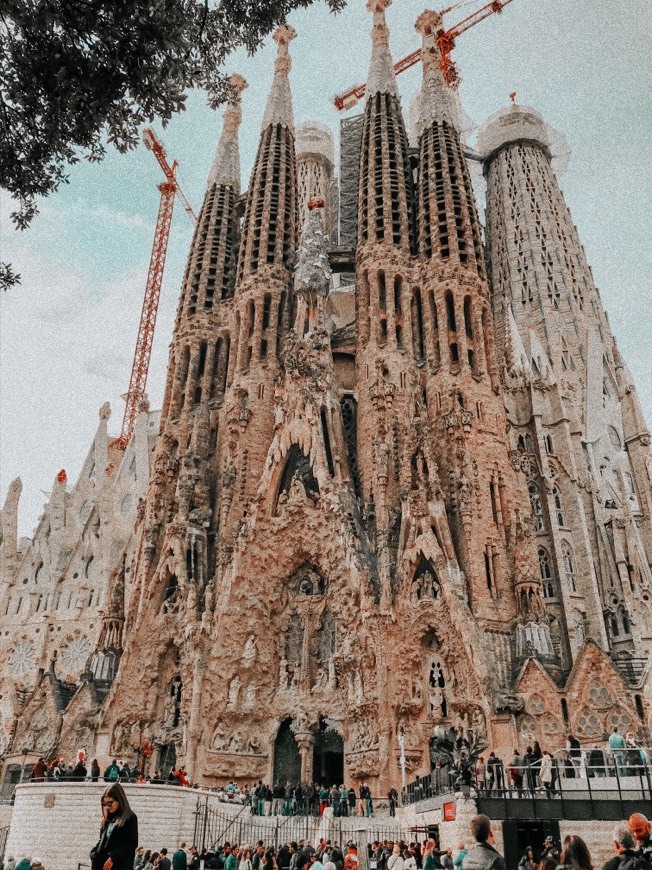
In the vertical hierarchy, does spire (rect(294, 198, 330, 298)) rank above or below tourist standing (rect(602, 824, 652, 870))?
above

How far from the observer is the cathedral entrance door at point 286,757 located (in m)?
25.0

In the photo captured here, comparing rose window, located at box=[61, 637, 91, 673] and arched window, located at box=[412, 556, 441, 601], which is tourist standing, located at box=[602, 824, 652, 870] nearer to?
arched window, located at box=[412, 556, 441, 601]

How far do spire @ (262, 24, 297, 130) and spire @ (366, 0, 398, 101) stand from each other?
4.81 m

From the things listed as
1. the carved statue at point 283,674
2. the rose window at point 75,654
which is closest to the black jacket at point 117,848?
the carved statue at point 283,674

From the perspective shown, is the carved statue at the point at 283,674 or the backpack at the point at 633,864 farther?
the carved statue at the point at 283,674

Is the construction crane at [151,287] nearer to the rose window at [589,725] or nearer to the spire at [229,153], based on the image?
the spire at [229,153]

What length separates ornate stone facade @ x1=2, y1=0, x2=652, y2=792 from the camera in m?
23.4

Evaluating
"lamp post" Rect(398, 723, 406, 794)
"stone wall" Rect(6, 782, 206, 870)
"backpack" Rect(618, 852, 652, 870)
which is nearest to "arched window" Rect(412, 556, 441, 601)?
"lamp post" Rect(398, 723, 406, 794)

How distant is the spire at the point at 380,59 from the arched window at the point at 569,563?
84.2 feet

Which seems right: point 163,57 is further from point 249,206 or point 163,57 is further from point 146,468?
point 146,468

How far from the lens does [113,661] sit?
2809 centimetres

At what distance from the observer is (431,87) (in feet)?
126

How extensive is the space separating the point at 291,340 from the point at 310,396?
10.7 ft

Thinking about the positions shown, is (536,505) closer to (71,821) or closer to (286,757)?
(286,757)
